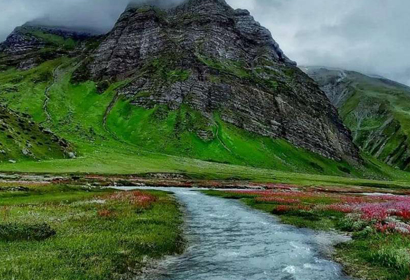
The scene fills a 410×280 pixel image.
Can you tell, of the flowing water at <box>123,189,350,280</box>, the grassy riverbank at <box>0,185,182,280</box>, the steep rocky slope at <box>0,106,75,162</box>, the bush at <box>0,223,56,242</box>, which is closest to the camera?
the grassy riverbank at <box>0,185,182,280</box>

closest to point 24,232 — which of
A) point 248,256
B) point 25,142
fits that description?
point 248,256

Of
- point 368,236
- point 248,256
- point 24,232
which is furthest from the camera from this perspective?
point 368,236

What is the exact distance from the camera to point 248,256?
20.9 m

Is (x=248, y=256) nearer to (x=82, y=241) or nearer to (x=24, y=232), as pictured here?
(x=82, y=241)

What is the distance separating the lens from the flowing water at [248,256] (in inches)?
683

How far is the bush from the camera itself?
818 inches

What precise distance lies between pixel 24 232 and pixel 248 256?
44.4 ft

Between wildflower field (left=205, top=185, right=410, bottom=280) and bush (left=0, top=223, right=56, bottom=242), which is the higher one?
wildflower field (left=205, top=185, right=410, bottom=280)

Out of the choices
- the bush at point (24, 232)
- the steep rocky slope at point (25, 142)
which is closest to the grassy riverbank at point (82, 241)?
the bush at point (24, 232)

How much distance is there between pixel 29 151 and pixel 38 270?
109m

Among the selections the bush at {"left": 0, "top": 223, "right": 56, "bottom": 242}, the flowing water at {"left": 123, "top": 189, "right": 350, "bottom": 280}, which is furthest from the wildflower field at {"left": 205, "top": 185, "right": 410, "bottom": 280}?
the bush at {"left": 0, "top": 223, "right": 56, "bottom": 242}

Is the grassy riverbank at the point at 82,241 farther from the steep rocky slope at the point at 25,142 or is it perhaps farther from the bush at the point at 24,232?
the steep rocky slope at the point at 25,142

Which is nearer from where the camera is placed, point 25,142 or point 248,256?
point 248,256

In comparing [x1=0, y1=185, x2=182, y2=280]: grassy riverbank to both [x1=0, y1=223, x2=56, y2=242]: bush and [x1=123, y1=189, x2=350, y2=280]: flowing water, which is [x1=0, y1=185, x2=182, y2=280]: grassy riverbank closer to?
[x1=0, y1=223, x2=56, y2=242]: bush
